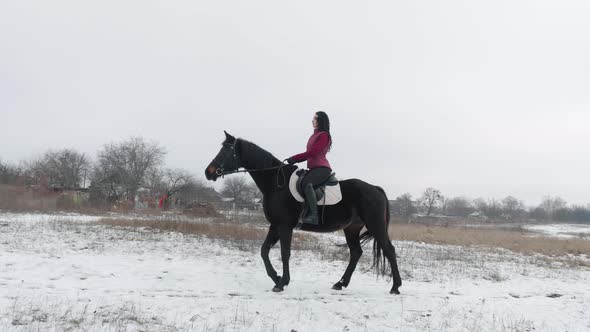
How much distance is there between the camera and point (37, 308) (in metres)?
4.70

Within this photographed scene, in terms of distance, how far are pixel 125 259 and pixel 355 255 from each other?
5.66 m

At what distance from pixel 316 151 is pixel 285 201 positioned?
44.4 inches

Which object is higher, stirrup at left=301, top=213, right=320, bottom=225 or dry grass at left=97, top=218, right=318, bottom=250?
stirrup at left=301, top=213, right=320, bottom=225

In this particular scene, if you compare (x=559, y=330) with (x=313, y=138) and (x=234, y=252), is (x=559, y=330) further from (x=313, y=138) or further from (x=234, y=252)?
(x=234, y=252)

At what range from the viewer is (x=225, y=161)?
23.0ft

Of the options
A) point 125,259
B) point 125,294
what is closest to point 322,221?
point 125,294

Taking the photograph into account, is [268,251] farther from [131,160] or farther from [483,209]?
[483,209]

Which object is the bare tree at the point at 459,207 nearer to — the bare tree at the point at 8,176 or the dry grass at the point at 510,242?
the dry grass at the point at 510,242

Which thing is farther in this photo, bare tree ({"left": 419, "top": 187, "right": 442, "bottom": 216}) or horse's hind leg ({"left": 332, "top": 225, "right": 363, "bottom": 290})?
bare tree ({"left": 419, "top": 187, "right": 442, "bottom": 216})

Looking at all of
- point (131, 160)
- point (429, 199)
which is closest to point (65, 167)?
point (131, 160)

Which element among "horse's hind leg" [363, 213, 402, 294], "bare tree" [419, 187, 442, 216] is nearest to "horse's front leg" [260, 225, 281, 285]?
"horse's hind leg" [363, 213, 402, 294]

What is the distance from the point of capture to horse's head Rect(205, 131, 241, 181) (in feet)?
22.6

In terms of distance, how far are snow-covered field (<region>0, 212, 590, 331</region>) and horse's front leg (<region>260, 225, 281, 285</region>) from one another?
31cm

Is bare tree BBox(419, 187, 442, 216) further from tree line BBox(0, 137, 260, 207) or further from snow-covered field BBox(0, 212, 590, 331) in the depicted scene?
snow-covered field BBox(0, 212, 590, 331)
